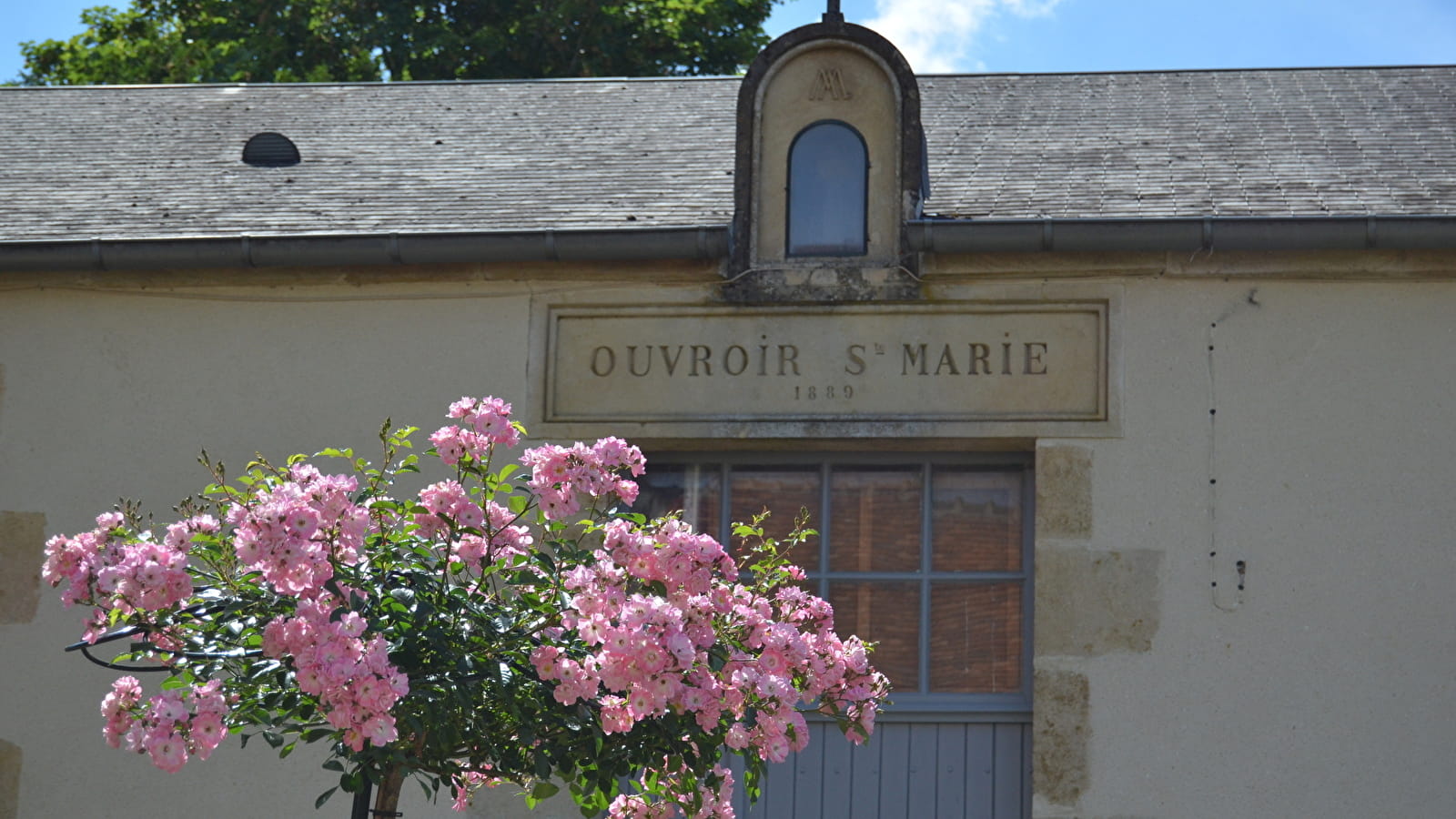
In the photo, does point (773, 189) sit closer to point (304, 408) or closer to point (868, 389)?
point (868, 389)

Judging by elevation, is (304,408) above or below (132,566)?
above

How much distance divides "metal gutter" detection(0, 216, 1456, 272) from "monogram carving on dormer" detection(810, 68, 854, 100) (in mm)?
A: 803

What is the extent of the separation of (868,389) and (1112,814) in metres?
1.94

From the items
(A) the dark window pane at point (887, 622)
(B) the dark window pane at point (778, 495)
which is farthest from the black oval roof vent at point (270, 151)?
(A) the dark window pane at point (887, 622)

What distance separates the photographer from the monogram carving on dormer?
8.19m

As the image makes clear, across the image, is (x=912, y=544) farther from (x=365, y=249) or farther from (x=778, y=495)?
(x=365, y=249)

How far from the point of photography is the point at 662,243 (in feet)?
25.7

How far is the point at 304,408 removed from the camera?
8.10 meters

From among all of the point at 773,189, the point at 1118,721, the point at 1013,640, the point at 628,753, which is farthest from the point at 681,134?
the point at 628,753

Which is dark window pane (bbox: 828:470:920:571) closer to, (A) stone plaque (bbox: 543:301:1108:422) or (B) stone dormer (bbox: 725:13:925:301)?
(A) stone plaque (bbox: 543:301:1108:422)

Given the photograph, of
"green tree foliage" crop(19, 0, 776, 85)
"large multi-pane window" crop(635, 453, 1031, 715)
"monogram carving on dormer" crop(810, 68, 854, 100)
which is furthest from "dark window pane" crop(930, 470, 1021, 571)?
"green tree foliage" crop(19, 0, 776, 85)

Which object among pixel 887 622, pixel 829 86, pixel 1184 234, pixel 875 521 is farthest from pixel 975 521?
pixel 829 86

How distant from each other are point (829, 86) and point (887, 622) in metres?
2.33

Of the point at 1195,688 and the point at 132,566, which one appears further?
the point at 1195,688
